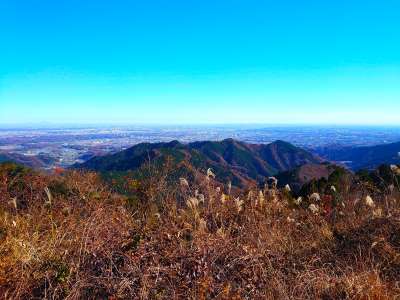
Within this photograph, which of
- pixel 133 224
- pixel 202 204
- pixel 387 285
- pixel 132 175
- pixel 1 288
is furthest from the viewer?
pixel 132 175

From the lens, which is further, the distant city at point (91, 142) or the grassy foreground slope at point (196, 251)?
the distant city at point (91, 142)

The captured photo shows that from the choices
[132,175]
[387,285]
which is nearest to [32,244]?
[387,285]

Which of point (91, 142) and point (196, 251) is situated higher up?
point (196, 251)

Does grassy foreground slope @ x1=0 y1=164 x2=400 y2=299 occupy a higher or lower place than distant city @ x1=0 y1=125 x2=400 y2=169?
higher

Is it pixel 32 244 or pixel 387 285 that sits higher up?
pixel 32 244

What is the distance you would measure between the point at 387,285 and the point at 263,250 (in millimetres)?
1095

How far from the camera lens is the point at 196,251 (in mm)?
3617

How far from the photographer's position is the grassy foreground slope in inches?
125

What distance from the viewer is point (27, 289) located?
3.16m

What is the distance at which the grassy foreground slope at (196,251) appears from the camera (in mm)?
3186

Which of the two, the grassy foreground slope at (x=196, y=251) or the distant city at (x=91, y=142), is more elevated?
the grassy foreground slope at (x=196, y=251)

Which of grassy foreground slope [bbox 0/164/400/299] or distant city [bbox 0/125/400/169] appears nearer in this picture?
grassy foreground slope [bbox 0/164/400/299]

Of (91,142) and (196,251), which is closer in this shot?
(196,251)

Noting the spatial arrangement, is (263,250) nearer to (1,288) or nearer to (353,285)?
(353,285)
